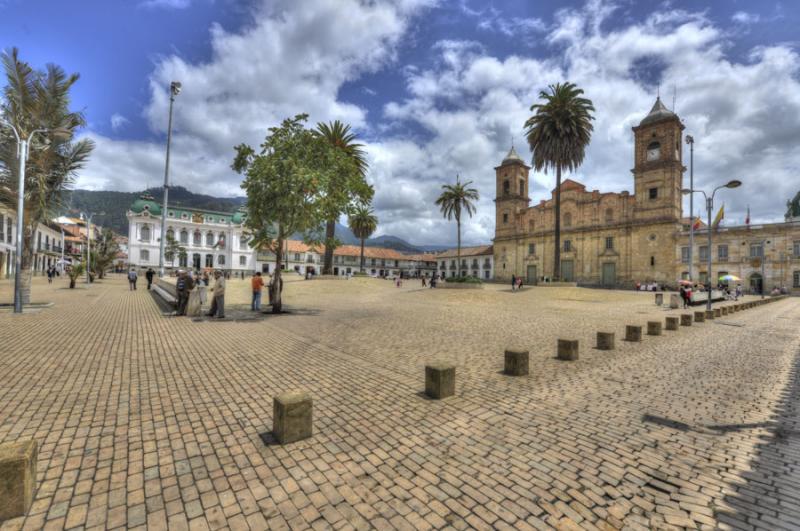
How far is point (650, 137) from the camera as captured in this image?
49.0 metres

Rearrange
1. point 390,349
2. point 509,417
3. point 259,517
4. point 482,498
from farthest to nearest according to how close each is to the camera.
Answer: point 390,349 → point 509,417 → point 482,498 → point 259,517

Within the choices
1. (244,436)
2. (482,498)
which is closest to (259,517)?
(244,436)

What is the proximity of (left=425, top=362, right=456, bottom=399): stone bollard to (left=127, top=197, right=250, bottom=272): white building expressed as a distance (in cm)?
6814

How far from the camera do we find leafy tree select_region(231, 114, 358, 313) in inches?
507

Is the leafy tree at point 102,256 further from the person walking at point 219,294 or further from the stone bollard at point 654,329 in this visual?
the stone bollard at point 654,329

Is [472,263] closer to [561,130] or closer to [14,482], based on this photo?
[561,130]

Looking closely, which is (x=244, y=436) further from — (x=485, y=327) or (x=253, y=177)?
(x=253, y=177)

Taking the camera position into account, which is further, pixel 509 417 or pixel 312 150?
pixel 312 150

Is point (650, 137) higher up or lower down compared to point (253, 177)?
higher up

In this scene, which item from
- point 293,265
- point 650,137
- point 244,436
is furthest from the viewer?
point 293,265

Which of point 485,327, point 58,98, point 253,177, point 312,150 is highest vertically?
point 58,98

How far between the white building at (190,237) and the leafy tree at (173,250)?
29 cm

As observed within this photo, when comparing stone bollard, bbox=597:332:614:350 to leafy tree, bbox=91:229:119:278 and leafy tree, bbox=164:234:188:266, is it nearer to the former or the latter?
leafy tree, bbox=91:229:119:278

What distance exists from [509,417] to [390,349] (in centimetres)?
418
